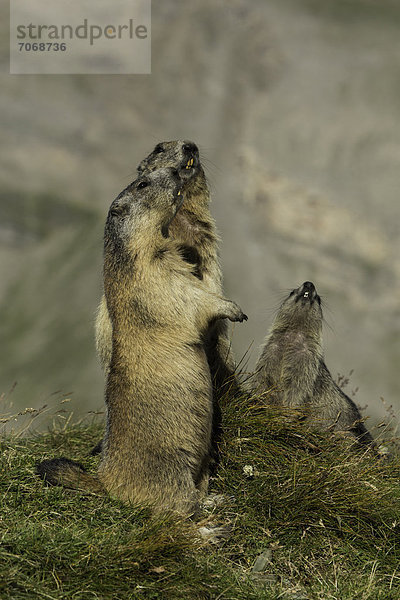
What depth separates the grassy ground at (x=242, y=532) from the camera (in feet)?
16.4

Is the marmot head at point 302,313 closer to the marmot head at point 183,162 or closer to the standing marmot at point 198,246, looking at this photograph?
the standing marmot at point 198,246

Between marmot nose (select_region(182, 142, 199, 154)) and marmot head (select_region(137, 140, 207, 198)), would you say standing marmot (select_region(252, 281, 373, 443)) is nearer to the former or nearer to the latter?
marmot head (select_region(137, 140, 207, 198))

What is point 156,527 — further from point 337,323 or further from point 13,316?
point 13,316

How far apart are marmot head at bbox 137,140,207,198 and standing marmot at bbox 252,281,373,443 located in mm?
1845

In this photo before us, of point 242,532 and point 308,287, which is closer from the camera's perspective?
point 242,532

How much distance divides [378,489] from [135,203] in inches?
142

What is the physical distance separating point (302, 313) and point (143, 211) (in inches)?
98.3

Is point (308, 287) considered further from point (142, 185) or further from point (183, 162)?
point (142, 185)

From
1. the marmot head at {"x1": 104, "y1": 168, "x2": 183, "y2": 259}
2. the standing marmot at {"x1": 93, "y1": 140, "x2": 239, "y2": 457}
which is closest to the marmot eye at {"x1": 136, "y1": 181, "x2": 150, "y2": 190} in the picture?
the marmot head at {"x1": 104, "y1": 168, "x2": 183, "y2": 259}

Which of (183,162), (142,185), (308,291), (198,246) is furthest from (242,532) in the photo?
(183,162)

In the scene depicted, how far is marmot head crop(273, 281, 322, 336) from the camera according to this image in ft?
26.7

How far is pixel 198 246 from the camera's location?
7656 mm

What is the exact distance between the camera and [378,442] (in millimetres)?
7703

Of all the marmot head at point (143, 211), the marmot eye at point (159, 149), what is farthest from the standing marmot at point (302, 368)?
the marmot eye at point (159, 149)
